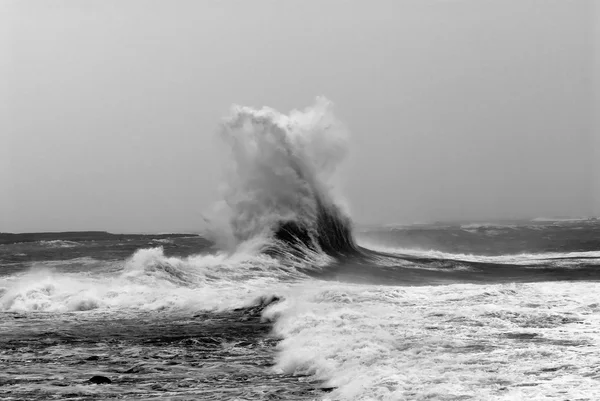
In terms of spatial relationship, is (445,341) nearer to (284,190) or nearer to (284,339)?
(284,339)

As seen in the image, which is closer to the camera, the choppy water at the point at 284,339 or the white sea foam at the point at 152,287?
the choppy water at the point at 284,339

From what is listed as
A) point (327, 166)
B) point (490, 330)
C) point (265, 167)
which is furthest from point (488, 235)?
point (490, 330)

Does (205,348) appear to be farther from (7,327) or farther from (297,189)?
(297,189)

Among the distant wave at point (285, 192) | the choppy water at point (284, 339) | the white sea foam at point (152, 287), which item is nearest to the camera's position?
the choppy water at point (284, 339)

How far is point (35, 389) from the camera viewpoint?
20.9 ft

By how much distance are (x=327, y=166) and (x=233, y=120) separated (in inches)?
174

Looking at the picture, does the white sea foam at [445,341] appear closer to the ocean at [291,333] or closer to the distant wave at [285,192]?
the ocean at [291,333]

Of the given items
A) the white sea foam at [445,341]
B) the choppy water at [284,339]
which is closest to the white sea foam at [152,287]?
the choppy water at [284,339]

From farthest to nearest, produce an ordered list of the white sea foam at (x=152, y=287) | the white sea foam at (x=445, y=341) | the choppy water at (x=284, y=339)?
the white sea foam at (x=152, y=287) < the choppy water at (x=284, y=339) < the white sea foam at (x=445, y=341)

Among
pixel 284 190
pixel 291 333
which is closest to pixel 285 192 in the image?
pixel 284 190

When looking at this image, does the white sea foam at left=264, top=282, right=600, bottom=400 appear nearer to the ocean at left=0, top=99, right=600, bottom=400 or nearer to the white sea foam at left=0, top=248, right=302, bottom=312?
the ocean at left=0, top=99, right=600, bottom=400

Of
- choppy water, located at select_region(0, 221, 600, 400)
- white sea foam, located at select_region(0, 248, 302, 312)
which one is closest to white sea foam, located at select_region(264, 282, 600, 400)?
choppy water, located at select_region(0, 221, 600, 400)

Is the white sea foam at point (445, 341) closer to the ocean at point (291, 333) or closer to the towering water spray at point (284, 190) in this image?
the ocean at point (291, 333)

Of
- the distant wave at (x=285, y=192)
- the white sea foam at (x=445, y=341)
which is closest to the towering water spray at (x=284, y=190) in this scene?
the distant wave at (x=285, y=192)
